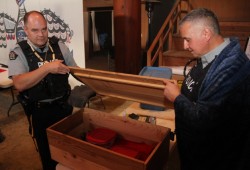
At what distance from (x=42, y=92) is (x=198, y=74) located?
1.03m

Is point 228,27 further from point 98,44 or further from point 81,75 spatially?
point 81,75

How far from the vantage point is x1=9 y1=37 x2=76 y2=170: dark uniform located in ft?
5.15

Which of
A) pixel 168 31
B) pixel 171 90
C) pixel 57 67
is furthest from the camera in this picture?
pixel 168 31

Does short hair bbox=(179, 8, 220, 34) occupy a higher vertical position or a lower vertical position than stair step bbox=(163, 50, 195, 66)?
higher

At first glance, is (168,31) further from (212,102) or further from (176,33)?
(212,102)

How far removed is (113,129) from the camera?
1448 mm

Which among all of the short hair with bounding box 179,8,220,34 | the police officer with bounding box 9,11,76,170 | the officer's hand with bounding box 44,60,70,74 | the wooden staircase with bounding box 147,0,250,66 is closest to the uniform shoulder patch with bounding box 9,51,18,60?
the police officer with bounding box 9,11,76,170

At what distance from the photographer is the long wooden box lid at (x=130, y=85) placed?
3.79 ft

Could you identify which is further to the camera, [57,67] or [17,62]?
[17,62]

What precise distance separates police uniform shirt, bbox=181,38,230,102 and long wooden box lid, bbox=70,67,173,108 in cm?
14

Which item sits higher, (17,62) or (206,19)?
(206,19)

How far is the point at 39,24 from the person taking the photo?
1.56 m

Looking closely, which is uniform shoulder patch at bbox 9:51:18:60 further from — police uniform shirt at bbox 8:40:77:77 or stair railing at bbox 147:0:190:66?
stair railing at bbox 147:0:190:66

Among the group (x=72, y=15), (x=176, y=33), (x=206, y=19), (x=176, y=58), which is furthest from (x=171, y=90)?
(x=176, y=33)
